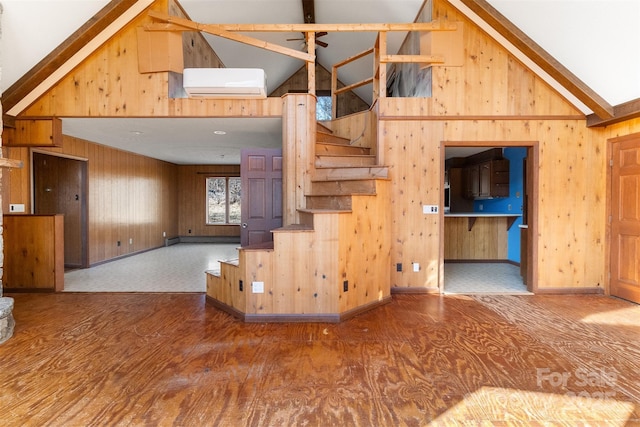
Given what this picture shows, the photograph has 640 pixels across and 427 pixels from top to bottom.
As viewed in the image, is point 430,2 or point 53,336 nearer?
point 53,336

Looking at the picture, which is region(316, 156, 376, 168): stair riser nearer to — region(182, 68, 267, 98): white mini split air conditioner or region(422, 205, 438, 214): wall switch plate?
region(422, 205, 438, 214): wall switch plate

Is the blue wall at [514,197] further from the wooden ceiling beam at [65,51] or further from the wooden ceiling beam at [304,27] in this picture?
the wooden ceiling beam at [65,51]

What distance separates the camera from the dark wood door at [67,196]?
18.4 ft

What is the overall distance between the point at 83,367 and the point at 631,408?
3.34 metres

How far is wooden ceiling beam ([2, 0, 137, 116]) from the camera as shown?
350cm

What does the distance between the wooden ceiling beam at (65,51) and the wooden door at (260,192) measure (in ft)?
6.63

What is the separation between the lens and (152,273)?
5125 millimetres

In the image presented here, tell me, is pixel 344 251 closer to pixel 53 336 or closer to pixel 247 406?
pixel 247 406

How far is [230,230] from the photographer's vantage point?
30.1 feet

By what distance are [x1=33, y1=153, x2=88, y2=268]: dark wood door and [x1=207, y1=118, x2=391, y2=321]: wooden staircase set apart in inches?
154

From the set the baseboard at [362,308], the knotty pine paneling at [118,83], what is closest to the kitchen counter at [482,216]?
the baseboard at [362,308]

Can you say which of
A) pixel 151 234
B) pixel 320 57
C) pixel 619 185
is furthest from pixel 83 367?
pixel 320 57

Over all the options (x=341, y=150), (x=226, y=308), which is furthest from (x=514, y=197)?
(x=226, y=308)

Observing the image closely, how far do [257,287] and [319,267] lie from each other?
1.99ft
